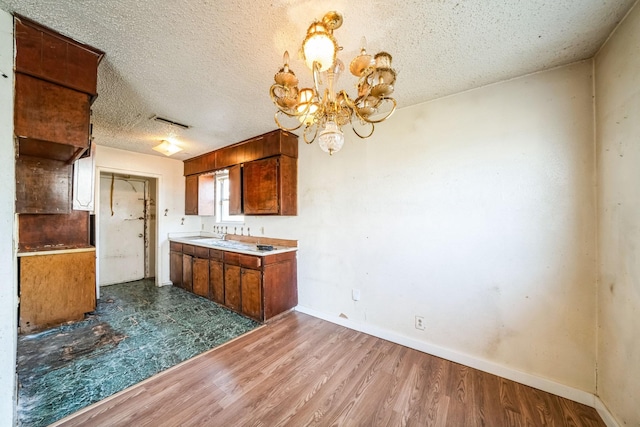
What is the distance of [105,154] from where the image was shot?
384cm

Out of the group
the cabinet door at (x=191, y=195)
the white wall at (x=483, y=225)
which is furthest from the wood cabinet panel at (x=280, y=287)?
the cabinet door at (x=191, y=195)

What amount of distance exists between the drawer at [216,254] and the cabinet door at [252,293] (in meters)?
0.55

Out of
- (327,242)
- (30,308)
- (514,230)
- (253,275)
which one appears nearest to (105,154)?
(30,308)

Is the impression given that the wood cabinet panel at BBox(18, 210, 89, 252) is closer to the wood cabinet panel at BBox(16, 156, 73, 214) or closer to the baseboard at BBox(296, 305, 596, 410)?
the wood cabinet panel at BBox(16, 156, 73, 214)

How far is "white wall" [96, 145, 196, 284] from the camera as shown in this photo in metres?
3.90

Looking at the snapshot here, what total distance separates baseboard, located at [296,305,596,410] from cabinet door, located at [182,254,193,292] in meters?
2.58

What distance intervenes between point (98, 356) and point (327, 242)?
2.45m

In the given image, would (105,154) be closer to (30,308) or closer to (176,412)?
(30,308)

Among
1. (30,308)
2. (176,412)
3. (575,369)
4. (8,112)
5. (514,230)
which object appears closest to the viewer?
(8,112)

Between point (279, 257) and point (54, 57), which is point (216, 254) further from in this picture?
point (54, 57)

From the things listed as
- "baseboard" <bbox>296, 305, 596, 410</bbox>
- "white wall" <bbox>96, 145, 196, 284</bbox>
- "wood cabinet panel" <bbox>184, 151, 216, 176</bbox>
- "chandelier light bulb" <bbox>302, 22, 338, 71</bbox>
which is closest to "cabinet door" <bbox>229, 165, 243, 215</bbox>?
"wood cabinet panel" <bbox>184, 151, 216, 176</bbox>

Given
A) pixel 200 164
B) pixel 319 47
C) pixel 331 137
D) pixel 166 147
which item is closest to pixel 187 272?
pixel 200 164

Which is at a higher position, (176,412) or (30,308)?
(30,308)

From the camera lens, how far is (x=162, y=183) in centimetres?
450
